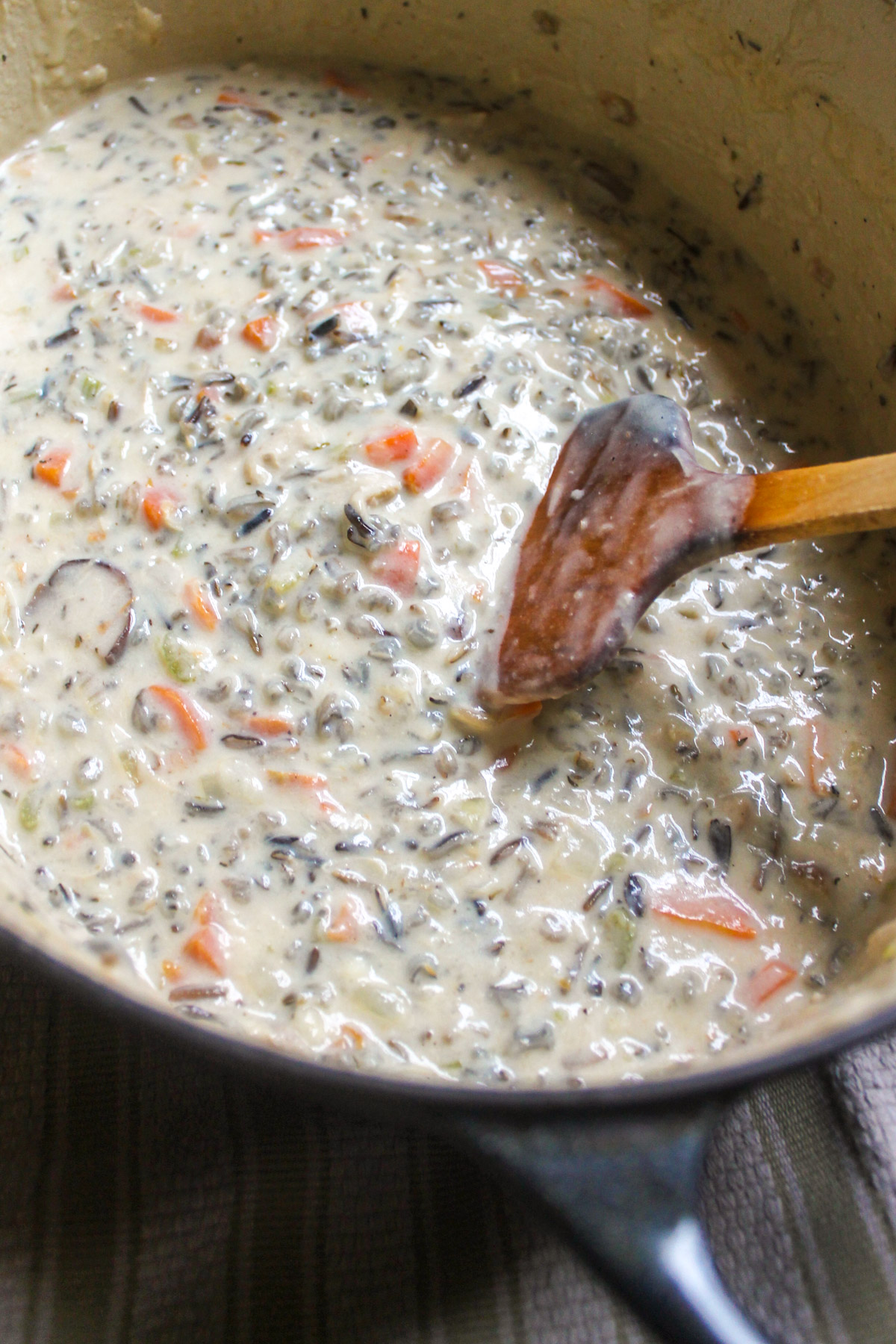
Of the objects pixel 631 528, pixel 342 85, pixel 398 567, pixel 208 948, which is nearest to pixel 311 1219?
pixel 208 948

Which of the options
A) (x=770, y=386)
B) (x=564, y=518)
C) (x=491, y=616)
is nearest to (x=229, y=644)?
(x=491, y=616)

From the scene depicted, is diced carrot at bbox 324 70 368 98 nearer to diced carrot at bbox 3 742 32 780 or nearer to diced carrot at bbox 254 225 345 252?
diced carrot at bbox 254 225 345 252

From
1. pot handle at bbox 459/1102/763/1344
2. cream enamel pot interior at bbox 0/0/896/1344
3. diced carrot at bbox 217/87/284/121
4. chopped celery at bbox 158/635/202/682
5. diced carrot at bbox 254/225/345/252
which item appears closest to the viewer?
pot handle at bbox 459/1102/763/1344

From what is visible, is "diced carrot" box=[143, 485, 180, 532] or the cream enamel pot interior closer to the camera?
"diced carrot" box=[143, 485, 180, 532]

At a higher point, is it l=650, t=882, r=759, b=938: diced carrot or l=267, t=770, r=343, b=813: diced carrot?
l=650, t=882, r=759, b=938: diced carrot

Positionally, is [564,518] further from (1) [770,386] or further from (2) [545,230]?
(2) [545,230]

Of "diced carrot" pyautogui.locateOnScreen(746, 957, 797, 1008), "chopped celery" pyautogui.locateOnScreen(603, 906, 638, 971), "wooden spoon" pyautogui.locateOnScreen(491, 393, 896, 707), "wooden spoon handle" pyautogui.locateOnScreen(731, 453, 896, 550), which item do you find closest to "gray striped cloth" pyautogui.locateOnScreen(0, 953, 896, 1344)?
"diced carrot" pyautogui.locateOnScreen(746, 957, 797, 1008)
